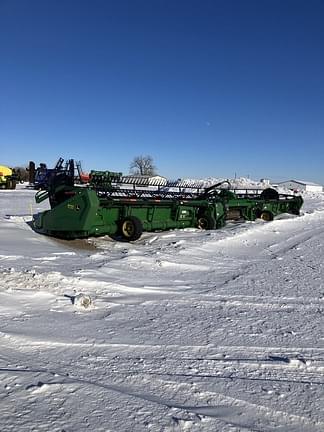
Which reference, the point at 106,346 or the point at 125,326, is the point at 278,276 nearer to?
the point at 125,326

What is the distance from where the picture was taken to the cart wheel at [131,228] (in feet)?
32.4

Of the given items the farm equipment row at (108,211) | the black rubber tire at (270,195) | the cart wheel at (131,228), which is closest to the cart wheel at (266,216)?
the black rubber tire at (270,195)

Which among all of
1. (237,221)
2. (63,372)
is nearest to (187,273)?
(63,372)

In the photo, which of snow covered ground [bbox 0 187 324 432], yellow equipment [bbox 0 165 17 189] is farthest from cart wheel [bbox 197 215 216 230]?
yellow equipment [bbox 0 165 17 189]

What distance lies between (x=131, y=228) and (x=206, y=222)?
3.23m

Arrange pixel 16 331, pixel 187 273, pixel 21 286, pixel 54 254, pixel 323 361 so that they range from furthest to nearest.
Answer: pixel 54 254 < pixel 187 273 < pixel 21 286 < pixel 16 331 < pixel 323 361

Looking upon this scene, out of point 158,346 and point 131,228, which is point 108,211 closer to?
point 131,228

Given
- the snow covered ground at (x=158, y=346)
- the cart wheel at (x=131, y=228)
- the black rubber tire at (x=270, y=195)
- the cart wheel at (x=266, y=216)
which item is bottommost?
the snow covered ground at (x=158, y=346)

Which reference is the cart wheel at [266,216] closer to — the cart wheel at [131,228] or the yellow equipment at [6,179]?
the cart wheel at [131,228]

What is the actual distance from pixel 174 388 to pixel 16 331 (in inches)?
65.4

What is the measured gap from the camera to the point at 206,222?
1252 centimetres

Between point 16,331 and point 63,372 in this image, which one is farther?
point 16,331

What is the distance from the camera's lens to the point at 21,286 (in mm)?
5004

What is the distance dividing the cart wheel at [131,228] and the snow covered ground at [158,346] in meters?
2.57
